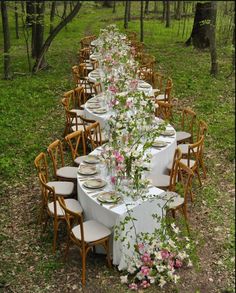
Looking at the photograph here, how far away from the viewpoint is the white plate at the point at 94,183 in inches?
232

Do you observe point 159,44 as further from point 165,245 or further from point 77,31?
point 165,245

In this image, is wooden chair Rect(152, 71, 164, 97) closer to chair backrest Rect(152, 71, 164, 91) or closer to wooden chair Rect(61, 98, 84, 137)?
chair backrest Rect(152, 71, 164, 91)

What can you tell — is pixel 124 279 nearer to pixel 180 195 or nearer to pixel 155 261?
pixel 155 261

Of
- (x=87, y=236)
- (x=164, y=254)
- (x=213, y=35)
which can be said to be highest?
(x=213, y=35)

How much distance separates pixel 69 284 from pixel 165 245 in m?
1.20

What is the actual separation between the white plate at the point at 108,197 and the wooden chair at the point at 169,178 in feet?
3.60

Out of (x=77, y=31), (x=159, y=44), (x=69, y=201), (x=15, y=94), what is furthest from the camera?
(x=77, y=31)

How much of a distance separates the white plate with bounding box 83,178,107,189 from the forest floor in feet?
2.81

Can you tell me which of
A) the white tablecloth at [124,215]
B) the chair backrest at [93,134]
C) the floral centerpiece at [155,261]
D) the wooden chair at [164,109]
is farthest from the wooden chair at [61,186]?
the wooden chair at [164,109]

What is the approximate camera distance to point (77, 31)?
26.1 meters

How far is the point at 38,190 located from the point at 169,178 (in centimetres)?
227

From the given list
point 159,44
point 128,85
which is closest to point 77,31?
point 159,44

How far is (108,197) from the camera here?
220 inches

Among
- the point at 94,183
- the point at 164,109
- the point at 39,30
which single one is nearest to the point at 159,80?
the point at 164,109
